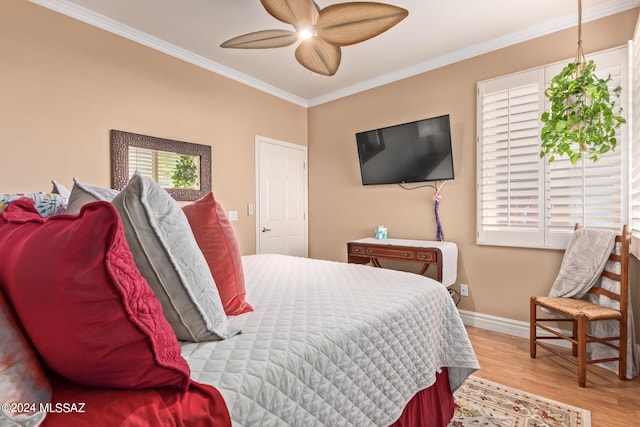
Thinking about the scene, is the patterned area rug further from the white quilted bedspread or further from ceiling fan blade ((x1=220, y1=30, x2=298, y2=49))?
ceiling fan blade ((x1=220, y1=30, x2=298, y2=49))

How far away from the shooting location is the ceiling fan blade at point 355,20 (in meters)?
1.98

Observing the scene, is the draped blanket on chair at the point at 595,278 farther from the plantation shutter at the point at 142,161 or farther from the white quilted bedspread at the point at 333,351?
the plantation shutter at the point at 142,161

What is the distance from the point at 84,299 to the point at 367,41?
3.19 m

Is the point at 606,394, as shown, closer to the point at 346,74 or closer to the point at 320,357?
the point at 320,357

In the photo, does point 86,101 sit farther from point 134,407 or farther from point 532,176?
point 532,176

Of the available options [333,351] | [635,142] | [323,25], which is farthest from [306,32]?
[635,142]

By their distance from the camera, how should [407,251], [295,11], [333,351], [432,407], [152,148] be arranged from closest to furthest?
[333,351] → [432,407] → [295,11] → [152,148] → [407,251]

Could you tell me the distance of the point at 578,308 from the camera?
2.27 meters

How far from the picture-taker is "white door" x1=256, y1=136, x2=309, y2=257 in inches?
159

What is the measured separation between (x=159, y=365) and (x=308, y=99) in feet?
14.4

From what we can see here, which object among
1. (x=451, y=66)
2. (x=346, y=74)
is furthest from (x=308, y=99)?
(x=451, y=66)

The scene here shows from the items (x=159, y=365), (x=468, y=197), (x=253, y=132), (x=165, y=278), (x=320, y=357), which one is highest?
(x=253, y=132)

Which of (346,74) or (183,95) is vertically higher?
(346,74)

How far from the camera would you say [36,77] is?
2381 mm
